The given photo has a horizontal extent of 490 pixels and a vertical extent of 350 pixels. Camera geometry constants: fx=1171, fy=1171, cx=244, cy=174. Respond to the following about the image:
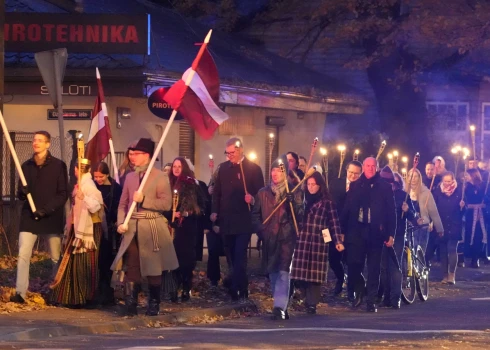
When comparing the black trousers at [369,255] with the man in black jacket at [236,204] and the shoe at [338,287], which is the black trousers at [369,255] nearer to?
the man in black jacket at [236,204]

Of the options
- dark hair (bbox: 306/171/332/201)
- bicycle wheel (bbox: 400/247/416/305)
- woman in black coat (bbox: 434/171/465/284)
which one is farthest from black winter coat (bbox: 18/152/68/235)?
woman in black coat (bbox: 434/171/465/284)

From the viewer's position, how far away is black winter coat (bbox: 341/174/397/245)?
14.4 meters

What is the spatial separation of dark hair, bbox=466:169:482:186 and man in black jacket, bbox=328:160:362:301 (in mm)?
5093

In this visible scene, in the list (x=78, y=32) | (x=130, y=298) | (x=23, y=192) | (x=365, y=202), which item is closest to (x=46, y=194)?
(x=23, y=192)

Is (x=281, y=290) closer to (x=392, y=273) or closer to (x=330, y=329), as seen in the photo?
(x=330, y=329)

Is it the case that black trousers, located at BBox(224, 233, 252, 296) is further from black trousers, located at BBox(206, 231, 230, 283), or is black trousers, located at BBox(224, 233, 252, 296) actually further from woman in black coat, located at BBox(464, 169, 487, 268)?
woman in black coat, located at BBox(464, 169, 487, 268)

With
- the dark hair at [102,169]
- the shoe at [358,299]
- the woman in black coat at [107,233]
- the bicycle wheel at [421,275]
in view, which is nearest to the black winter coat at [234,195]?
the woman in black coat at [107,233]

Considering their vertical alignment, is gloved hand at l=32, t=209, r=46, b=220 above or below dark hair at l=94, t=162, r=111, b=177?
below

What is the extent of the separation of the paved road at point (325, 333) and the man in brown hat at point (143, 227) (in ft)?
2.04

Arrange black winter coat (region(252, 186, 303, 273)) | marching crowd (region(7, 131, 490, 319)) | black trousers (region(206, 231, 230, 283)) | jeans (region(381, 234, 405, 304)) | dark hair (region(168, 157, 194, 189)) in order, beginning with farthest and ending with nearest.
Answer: black trousers (region(206, 231, 230, 283))
jeans (region(381, 234, 405, 304))
dark hair (region(168, 157, 194, 189))
black winter coat (region(252, 186, 303, 273))
marching crowd (region(7, 131, 490, 319))

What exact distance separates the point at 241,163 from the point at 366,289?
2.24 metres

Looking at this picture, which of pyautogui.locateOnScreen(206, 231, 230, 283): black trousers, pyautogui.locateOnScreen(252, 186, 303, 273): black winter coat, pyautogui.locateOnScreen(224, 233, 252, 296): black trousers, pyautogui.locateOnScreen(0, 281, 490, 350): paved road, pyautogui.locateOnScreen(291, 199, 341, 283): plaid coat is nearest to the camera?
pyautogui.locateOnScreen(0, 281, 490, 350): paved road

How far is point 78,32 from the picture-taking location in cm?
1852

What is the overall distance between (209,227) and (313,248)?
7.41 feet
